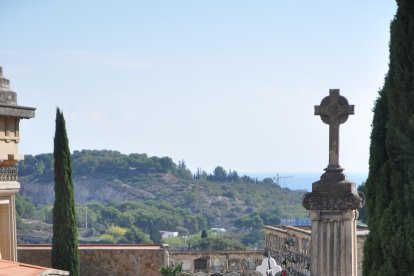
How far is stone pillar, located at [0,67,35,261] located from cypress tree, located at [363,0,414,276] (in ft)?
34.4

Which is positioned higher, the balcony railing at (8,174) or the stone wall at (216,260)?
the balcony railing at (8,174)

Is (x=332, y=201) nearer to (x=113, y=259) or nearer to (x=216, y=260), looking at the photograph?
(x=113, y=259)

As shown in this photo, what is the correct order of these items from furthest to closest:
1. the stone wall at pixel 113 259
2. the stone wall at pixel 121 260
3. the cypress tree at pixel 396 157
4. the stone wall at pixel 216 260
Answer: the stone wall at pixel 216 260
the stone wall at pixel 121 260
the stone wall at pixel 113 259
the cypress tree at pixel 396 157

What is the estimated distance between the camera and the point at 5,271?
17.2m

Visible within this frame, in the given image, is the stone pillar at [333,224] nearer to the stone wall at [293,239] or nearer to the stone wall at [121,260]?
the stone wall at [121,260]

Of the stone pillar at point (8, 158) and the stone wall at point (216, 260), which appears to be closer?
the stone pillar at point (8, 158)

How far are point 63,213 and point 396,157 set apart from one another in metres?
17.9

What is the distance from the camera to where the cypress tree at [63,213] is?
28.2m

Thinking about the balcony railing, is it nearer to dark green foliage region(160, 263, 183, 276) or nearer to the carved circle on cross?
dark green foliage region(160, 263, 183, 276)

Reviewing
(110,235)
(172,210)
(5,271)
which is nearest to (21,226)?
(110,235)

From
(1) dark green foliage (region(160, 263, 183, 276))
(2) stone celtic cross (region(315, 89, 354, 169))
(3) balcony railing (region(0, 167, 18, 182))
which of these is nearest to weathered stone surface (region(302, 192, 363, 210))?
(2) stone celtic cross (region(315, 89, 354, 169))

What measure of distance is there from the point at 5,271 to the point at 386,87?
7.85 metres

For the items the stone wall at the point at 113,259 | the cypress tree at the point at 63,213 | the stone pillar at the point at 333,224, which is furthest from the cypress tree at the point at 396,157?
the stone wall at the point at 113,259

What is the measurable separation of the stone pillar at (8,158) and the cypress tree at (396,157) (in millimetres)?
10492
